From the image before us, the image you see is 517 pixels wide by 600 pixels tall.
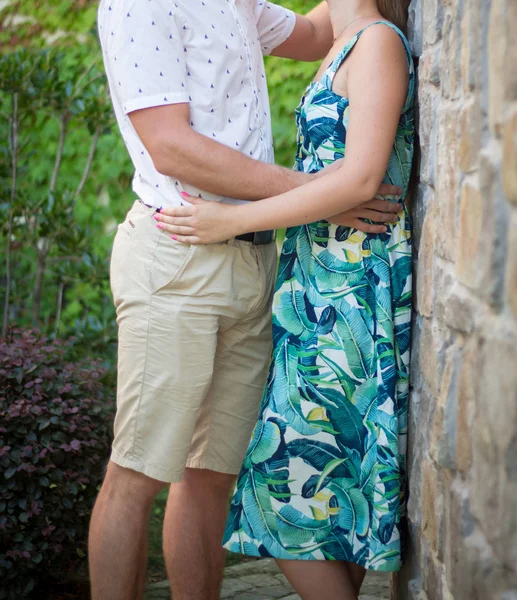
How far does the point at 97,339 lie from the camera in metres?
3.80

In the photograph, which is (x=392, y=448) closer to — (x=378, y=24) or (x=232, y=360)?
(x=232, y=360)

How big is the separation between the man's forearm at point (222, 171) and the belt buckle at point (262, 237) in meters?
0.13

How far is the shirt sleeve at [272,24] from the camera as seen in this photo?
246cm

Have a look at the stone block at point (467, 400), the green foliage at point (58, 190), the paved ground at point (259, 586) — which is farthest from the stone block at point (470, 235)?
the green foliage at point (58, 190)

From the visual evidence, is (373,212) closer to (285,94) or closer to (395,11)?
(395,11)

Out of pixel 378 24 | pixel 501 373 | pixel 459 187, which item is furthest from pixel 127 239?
pixel 501 373

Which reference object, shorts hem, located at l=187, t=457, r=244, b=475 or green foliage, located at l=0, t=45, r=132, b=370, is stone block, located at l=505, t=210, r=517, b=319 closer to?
shorts hem, located at l=187, t=457, r=244, b=475

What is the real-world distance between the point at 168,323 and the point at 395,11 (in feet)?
3.16

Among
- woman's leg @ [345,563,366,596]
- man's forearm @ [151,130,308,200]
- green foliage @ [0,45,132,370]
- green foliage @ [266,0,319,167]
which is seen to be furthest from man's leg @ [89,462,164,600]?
green foliage @ [266,0,319,167]

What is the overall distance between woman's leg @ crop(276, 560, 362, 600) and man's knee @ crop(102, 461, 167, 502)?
40 centimetres

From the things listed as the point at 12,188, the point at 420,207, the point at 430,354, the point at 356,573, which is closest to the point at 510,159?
the point at 430,354

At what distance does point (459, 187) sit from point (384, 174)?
515 millimetres

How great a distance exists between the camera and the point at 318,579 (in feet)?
6.66

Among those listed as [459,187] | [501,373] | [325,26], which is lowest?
[501,373]
